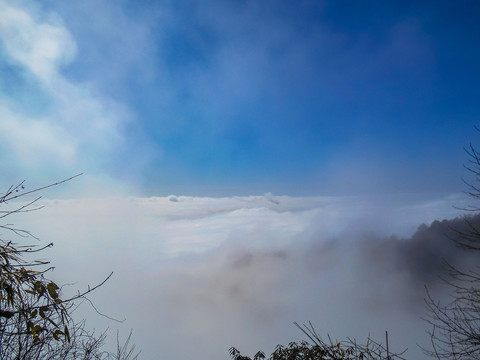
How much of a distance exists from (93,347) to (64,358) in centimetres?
147

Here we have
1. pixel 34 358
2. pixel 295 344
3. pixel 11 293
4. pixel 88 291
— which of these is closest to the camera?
pixel 11 293

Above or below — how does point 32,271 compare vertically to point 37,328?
above

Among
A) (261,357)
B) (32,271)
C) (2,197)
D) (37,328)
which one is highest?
(2,197)

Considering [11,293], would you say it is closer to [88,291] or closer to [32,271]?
[32,271]

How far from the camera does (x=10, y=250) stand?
→ 6.70ft

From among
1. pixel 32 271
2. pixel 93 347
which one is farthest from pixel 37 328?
pixel 93 347

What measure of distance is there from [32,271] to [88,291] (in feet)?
1.42

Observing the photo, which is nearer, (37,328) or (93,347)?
(37,328)

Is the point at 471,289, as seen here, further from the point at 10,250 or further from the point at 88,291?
the point at 10,250

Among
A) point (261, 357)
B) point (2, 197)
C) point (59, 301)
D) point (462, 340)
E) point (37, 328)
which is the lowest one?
point (261, 357)

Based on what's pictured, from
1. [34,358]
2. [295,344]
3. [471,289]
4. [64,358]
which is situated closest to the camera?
[34,358]

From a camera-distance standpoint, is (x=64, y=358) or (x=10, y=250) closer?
(x=10, y=250)

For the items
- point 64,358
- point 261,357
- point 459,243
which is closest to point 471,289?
point 459,243

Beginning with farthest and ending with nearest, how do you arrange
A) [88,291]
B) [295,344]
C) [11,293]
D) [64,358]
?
[295,344] < [64,358] < [88,291] < [11,293]
